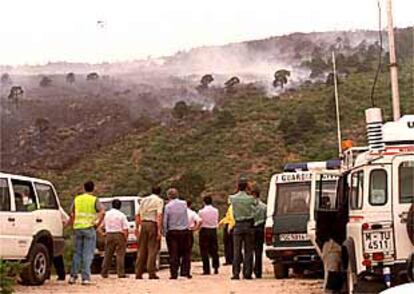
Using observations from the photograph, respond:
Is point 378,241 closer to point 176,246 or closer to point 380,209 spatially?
point 380,209

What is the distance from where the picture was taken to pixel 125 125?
196 feet

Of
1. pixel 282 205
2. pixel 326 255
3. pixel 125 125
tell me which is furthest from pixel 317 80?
pixel 326 255

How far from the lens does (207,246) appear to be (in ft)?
59.6

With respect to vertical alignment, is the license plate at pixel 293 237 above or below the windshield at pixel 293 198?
below

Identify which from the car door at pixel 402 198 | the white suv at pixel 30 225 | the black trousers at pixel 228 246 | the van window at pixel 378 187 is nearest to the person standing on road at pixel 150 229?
the white suv at pixel 30 225

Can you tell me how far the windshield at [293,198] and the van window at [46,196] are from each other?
12.6ft

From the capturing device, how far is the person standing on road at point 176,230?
16.5 m

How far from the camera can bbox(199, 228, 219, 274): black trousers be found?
1811 centimetres

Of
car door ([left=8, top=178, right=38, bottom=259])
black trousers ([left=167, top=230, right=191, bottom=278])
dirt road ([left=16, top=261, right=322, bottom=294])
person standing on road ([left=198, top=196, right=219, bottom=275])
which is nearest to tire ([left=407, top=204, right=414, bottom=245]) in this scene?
dirt road ([left=16, top=261, right=322, bottom=294])

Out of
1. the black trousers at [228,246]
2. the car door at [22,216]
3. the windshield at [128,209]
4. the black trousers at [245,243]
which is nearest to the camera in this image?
the car door at [22,216]

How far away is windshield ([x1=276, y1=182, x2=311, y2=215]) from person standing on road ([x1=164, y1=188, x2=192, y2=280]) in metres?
1.64

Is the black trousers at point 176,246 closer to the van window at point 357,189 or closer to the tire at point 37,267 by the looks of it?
the tire at point 37,267

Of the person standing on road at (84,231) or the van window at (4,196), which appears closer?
the van window at (4,196)

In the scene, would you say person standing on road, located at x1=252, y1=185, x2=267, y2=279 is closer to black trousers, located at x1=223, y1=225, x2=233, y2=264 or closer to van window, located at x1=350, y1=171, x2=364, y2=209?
black trousers, located at x1=223, y1=225, x2=233, y2=264
